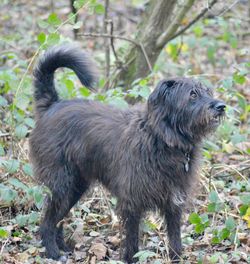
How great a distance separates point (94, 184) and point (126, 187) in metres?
0.74

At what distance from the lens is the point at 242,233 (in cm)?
626

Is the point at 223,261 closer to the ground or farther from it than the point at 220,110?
closer to the ground

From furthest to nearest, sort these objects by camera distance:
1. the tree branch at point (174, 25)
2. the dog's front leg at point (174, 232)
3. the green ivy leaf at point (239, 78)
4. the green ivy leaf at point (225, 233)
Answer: the tree branch at point (174, 25) → the green ivy leaf at point (239, 78) → the dog's front leg at point (174, 232) → the green ivy leaf at point (225, 233)

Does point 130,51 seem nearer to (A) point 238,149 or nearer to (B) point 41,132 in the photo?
(A) point 238,149

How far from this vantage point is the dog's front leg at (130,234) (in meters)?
5.60

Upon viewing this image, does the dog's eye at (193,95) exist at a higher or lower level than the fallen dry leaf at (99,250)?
higher

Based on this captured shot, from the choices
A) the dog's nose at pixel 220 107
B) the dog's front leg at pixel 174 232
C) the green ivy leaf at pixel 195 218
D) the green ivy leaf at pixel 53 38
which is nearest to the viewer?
the dog's nose at pixel 220 107

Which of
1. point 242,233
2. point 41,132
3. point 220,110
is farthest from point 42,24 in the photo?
point 242,233

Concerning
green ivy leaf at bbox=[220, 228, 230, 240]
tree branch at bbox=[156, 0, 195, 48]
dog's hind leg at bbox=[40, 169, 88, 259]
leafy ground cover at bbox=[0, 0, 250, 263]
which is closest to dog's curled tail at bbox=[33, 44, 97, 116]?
leafy ground cover at bbox=[0, 0, 250, 263]

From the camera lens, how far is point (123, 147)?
5.59 m

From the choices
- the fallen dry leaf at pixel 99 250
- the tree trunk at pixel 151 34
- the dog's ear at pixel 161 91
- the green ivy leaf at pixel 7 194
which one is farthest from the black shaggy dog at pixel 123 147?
the tree trunk at pixel 151 34

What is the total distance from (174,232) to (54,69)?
6.02ft

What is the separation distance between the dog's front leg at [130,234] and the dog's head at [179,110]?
72 centimetres

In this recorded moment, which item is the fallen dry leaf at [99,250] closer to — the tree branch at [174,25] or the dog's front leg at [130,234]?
the dog's front leg at [130,234]
